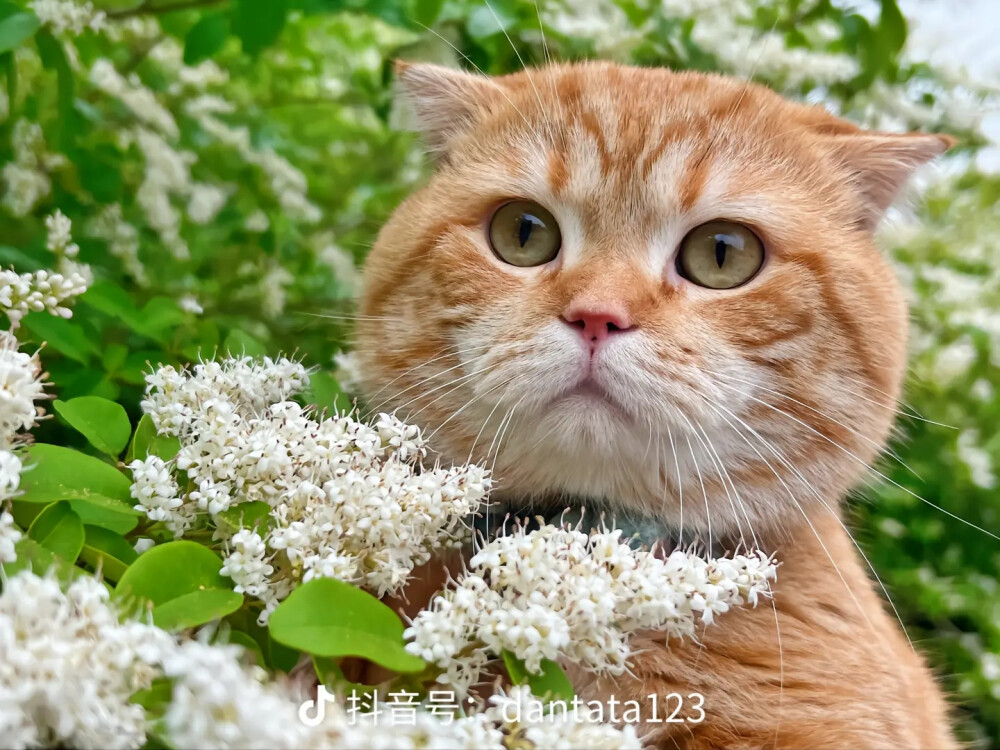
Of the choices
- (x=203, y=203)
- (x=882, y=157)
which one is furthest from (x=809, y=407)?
(x=203, y=203)

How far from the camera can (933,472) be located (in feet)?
6.65

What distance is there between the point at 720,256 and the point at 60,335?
90 centimetres

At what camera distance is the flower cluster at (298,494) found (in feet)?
2.39

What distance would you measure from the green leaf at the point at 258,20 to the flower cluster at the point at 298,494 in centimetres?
66

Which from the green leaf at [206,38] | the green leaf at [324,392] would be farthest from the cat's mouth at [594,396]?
the green leaf at [206,38]

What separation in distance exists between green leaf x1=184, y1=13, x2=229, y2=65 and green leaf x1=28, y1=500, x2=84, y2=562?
93 cm

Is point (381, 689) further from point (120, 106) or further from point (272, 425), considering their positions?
point (120, 106)

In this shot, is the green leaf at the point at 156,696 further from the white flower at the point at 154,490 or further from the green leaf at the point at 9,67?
Answer: the green leaf at the point at 9,67

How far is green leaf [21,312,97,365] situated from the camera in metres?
0.99

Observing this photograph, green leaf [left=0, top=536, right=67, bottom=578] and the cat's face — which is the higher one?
the cat's face

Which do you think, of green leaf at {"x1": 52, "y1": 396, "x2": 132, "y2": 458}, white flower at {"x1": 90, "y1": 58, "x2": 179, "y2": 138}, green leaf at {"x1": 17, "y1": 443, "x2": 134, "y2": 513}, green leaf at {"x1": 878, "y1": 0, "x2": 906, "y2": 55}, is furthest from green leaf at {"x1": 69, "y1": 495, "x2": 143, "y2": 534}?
green leaf at {"x1": 878, "y1": 0, "x2": 906, "y2": 55}

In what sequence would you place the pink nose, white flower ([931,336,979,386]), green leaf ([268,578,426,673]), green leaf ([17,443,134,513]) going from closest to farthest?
green leaf ([268,578,426,673]), green leaf ([17,443,134,513]), the pink nose, white flower ([931,336,979,386])

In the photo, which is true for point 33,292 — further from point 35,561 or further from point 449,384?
point 449,384

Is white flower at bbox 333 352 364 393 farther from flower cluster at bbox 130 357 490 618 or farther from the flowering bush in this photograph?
flower cluster at bbox 130 357 490 618
